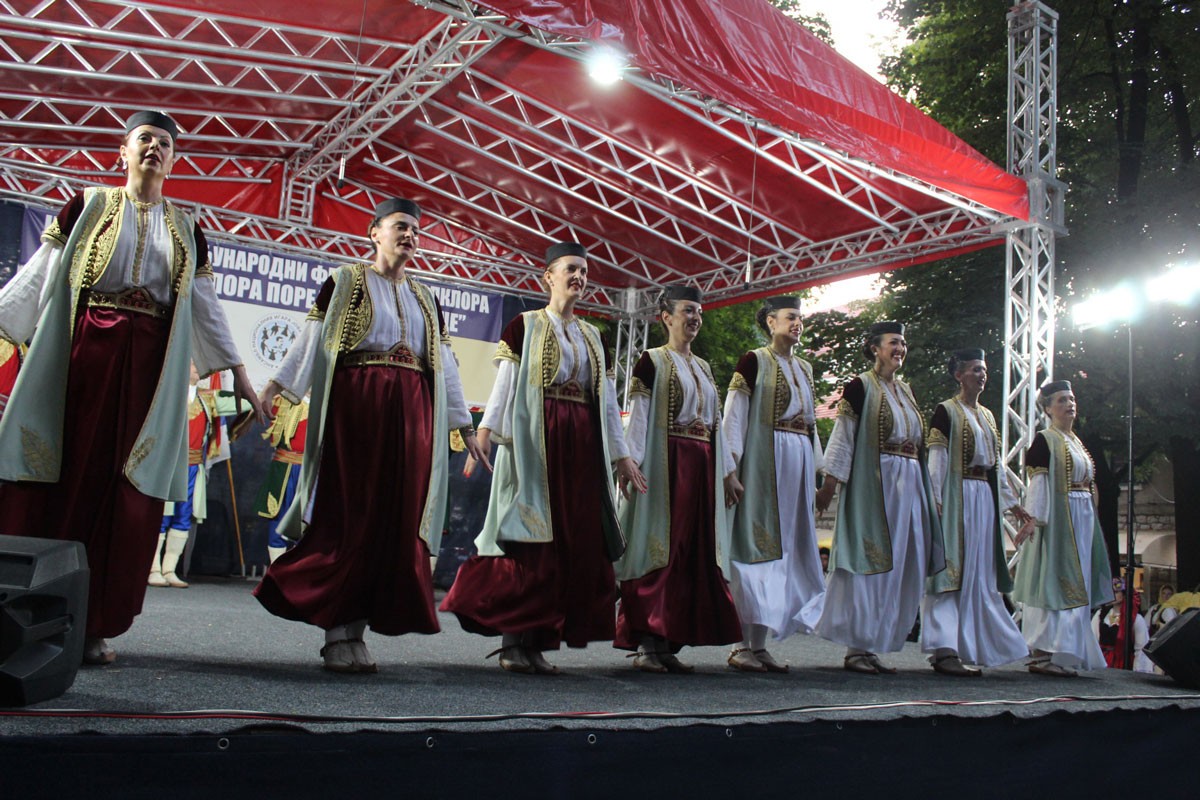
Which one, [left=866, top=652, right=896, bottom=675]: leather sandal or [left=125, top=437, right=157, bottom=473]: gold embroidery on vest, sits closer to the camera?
[left=125, top=437, right=157, bottom=473]: gold embroidery on vest

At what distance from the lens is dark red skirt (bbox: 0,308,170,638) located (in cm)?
311

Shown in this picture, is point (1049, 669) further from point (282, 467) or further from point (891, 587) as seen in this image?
point (282, 467)

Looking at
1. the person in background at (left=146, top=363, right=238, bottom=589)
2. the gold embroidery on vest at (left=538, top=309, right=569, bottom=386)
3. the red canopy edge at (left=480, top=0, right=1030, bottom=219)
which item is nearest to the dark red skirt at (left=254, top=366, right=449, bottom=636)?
the gold embroidery on vest at (left=538, top=309, right=569, bottom=386)

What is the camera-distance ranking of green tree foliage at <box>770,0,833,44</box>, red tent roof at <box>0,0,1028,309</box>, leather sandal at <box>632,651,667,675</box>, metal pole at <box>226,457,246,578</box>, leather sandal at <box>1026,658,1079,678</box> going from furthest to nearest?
green tree foliage at <box>770,0,833,44</box>
metal pole at <box>226,457,246,578</box>
red tent roof at <box>0,0,1028,309</box>
leather sandal at <box>1026,658,1079,678</box>
leather sandal at <box>632,651,667,675</box>

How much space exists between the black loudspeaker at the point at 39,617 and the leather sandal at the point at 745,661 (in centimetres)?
304

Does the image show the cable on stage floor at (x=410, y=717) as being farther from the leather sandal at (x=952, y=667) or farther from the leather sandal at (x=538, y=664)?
the leather sandal at (x=952, y=667)

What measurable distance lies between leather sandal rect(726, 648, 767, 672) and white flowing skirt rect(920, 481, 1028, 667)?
107 cm

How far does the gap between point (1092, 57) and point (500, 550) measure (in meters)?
13.1

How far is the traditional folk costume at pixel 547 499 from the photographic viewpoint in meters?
4.02

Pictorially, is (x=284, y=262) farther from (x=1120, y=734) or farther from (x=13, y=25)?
(x=1120, y=734)

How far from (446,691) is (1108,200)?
12874mm

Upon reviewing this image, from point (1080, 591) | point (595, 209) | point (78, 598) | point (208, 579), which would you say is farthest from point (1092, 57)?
point (78, 598)

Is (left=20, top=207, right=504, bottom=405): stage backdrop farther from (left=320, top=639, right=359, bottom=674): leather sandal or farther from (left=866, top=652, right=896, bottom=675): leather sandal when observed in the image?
(left=320, top=639, right=359, bottom=674): leather sandal

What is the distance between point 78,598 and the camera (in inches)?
94.6
